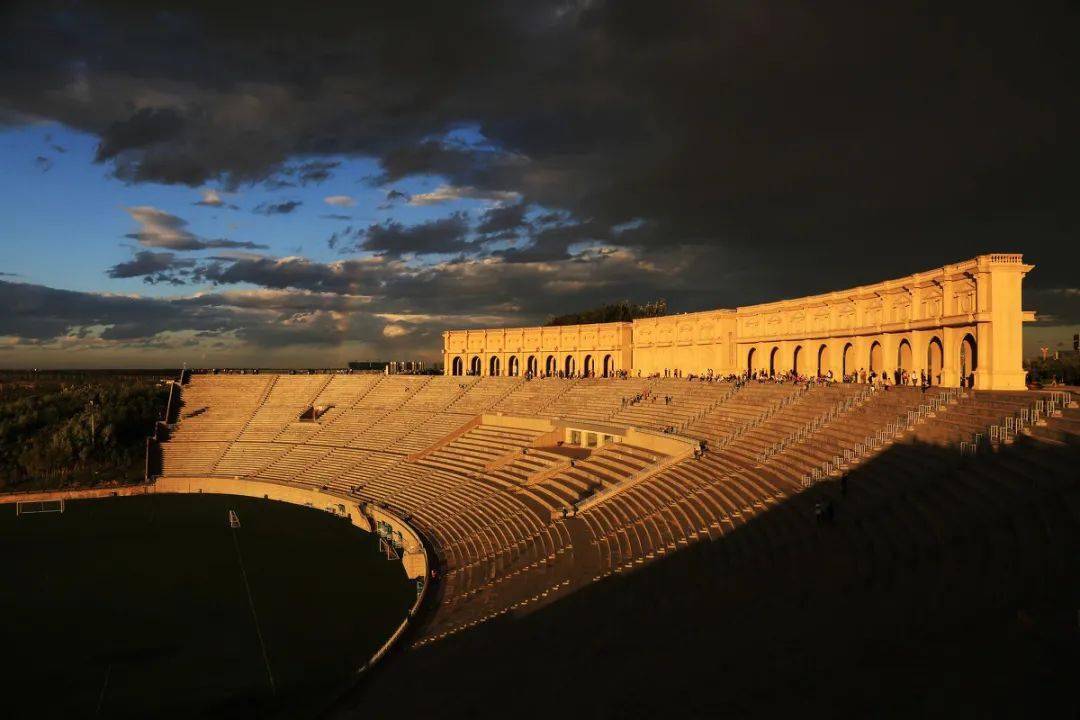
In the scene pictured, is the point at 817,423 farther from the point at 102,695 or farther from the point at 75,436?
the point at 75,436

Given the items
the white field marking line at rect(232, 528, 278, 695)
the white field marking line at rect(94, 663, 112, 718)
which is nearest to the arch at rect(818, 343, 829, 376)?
the white field marking line at rect(232, 528, 278, 695)

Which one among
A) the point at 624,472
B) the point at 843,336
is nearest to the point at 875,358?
the point at 843,336

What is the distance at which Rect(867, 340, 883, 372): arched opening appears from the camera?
28953mm

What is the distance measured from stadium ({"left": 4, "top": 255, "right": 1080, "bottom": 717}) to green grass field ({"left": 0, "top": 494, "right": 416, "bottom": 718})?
36 cm

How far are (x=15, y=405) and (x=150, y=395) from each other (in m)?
7.90

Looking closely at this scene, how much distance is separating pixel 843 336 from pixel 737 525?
57.2 ft

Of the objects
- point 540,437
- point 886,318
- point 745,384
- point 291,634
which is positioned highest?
point 886,318

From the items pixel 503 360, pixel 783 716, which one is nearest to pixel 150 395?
pixel 503 360

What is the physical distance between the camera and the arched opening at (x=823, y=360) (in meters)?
32.8

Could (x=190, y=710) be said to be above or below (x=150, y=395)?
below

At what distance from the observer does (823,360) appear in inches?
1303

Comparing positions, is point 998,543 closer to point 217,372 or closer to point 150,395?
point 150,395

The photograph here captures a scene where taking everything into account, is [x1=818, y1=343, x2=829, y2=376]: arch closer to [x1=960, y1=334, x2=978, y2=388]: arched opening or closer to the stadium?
the stadium

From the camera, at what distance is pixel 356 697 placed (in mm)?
12453
